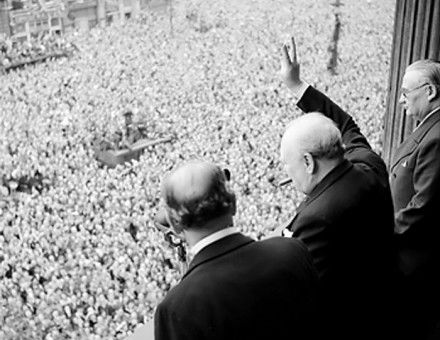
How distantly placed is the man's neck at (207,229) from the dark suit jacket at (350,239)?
0.30 metres

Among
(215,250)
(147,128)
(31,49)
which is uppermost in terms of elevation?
(31,49)

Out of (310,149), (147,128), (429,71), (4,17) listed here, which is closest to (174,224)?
(310,149)

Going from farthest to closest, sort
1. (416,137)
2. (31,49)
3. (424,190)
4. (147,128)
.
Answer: (147,128), (31,49), (416,137), (424,190)

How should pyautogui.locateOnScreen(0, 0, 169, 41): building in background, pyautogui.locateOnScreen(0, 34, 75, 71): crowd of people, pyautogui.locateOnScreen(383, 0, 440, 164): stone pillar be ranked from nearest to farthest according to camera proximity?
1. pyautogui.locateOnScreen(383, 0, 440, 164): stone pillar
2. pyautogui.locateOnScreen(0, 0, 169, 41): building in background
3. pyautogui.locateOnScreen(0, 34, 75, 71): crowd of people

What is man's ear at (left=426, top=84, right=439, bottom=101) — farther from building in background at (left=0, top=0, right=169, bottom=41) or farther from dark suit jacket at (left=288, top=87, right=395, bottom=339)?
building in background at (left=0, top=0, right=169, bottom=41)

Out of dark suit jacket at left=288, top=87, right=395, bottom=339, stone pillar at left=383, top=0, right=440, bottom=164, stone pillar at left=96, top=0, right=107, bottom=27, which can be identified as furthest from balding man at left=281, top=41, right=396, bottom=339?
stone pillar at left=96, top=0, right=107, bottom=27

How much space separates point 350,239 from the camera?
1.34 metres

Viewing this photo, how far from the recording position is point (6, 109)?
161 inches

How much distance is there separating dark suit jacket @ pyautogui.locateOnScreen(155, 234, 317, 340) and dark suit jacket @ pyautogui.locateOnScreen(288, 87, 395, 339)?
0.17m

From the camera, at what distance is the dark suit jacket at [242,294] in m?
0.99

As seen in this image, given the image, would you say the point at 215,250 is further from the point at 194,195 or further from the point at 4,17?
the point at 4,17

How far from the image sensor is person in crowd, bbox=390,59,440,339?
1.73m

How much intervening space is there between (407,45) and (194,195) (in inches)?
88.6

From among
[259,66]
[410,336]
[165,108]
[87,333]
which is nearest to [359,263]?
[410,336]
